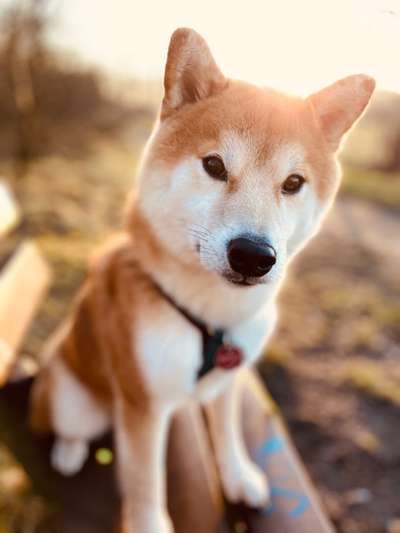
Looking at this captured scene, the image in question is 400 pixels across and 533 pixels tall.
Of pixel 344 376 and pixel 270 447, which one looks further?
pixel 344 376

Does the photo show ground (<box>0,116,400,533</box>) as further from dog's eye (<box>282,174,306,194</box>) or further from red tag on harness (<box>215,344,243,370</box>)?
dog's eye (<box>282,174,306,194</box>)

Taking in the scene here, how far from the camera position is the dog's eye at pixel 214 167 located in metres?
1.53

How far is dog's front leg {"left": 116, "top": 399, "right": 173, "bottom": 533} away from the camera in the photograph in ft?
5.85

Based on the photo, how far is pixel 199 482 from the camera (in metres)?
1.99

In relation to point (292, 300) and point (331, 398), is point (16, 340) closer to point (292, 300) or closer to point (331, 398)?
point (331, 398)

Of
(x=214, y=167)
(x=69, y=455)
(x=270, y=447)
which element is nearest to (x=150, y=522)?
(x=69, y=455)

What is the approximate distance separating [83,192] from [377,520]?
4.38m

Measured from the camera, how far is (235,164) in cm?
151

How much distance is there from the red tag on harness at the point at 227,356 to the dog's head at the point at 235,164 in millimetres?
330

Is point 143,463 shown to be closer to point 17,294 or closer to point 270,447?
point 270,447

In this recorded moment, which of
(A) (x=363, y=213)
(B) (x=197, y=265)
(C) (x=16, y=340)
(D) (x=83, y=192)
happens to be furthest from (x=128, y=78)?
(B) (x=197, y=265)

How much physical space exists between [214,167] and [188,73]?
0.31 meters

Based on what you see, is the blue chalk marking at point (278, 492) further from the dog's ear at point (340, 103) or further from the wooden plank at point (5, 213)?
the wooden plank at point (5, 213)

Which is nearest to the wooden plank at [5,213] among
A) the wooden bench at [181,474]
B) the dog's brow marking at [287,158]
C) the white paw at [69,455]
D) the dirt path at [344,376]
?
the wooden bench at [181,474]
